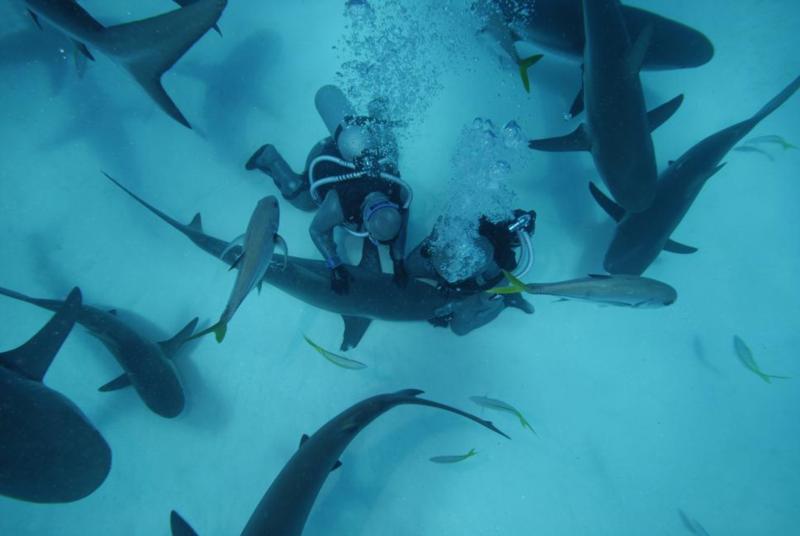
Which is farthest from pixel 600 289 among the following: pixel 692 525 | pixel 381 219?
pixel 692 525

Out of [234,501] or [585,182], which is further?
[585,182]

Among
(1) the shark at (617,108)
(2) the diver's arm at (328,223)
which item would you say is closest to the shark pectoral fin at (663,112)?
(1) the shark at (617,108)

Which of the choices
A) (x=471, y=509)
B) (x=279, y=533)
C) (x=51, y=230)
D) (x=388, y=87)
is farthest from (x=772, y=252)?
(x=51, y=230)

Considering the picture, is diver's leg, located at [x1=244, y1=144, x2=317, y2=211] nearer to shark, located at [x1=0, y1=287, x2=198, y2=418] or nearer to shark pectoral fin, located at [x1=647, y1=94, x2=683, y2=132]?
shark, located at [x1=0, y1=287, x2=198, y2=418]

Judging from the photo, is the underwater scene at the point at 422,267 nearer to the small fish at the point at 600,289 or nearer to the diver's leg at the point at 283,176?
the diver's leg at the point at 283,176

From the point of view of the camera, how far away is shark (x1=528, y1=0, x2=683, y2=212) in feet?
13.8

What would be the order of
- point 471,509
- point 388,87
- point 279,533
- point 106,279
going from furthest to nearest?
point 388,87 < point 106,279 < point 471,509 < point 279,533

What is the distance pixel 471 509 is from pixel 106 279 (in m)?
5.99

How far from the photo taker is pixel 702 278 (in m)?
6.04

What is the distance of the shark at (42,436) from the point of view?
155 inches

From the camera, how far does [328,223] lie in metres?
4.45

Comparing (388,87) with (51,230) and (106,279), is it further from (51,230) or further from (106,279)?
(51,230)

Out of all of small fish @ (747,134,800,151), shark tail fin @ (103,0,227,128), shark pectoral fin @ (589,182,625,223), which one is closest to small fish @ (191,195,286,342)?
shark tail fin @ (103,0,227,128)

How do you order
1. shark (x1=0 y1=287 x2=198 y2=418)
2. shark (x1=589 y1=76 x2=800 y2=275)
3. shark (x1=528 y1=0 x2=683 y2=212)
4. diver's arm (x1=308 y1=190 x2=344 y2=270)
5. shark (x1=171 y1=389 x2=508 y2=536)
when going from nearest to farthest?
shark (x1=171 y1=389 x2=508 y2=536) < shark (x1=528 y1=0 x2=683 y2=212) < diver's arm (x1=308 y1=190 x2=344 y2=270) < shark (x1=589 y1=76 x2=800 y2=275) < shark (x1=0 y1=287 x2=198 y2=418)
